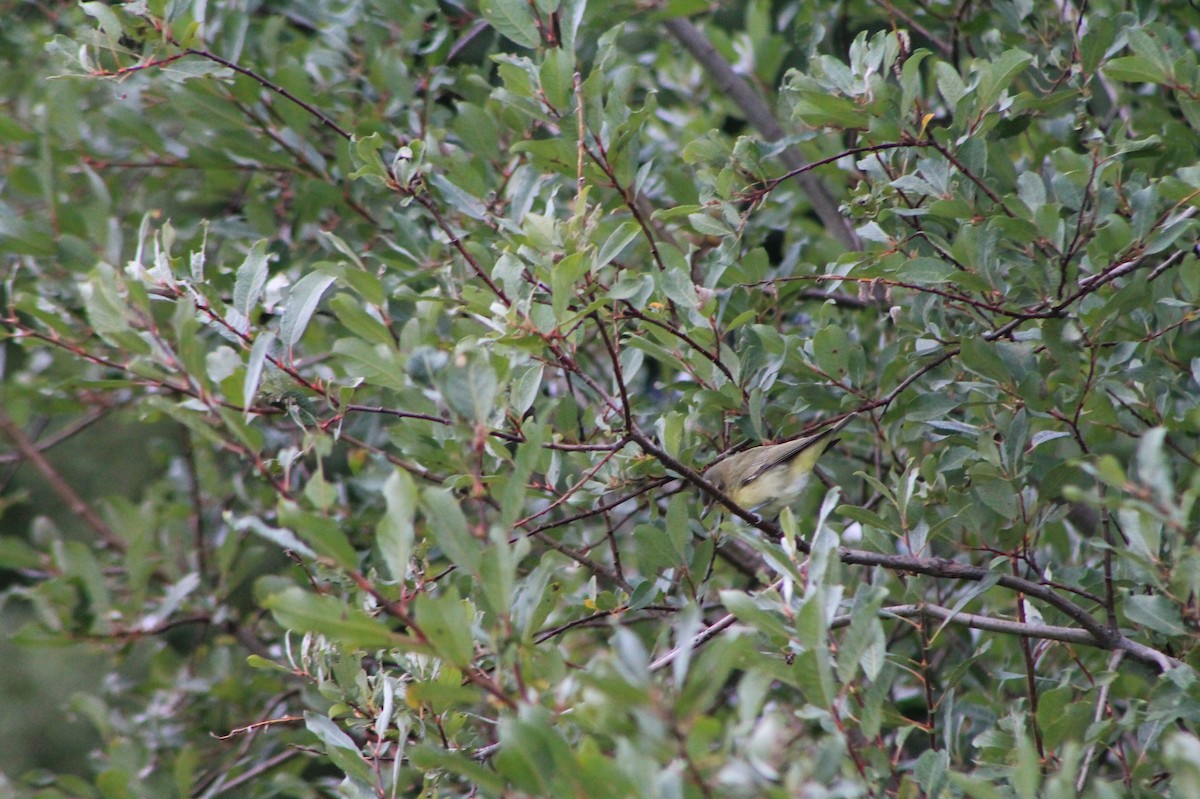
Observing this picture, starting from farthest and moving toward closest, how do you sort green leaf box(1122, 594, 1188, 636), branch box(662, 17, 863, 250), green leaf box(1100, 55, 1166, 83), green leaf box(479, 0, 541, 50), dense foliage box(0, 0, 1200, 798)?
1. branch box(662, 17, 863, 250)
2. green leaf box(479, 0, 541, 50)
3. green leaf box(1100, 55, 1166, 83)
4. green leaf box(1122, 594, 1188, 636)
5. dense foliage box(0, 0, 1200, 798)

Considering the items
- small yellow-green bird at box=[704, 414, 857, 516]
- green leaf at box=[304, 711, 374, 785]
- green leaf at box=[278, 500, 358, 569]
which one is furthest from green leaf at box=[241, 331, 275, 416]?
small yellow-green bird at box=[704, 414, 857, 516]

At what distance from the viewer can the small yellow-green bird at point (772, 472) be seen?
302 centimetres

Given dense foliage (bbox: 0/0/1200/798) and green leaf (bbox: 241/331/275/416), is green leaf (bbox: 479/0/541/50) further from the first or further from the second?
green leaf (bbox: 241/331/275/416)

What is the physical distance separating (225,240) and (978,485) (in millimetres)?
Result: 2556

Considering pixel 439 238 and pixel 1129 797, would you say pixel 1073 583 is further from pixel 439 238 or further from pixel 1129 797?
pixel 439 238

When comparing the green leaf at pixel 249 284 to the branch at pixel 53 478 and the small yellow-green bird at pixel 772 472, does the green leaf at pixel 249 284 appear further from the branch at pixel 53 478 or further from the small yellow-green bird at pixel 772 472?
the branch at pixel 53 478

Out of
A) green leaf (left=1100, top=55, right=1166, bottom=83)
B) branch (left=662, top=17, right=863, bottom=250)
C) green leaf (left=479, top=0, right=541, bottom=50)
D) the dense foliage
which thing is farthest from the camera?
branch (left=662, top=17, right=863, bottom=250)

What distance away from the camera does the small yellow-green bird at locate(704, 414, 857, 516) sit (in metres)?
3.02

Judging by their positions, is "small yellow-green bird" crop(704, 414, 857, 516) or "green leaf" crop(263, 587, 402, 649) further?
"small yellow-green bird" crop(704, 414, 857, 516)

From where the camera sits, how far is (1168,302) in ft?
7.13

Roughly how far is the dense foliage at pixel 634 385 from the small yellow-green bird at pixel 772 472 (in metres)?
0.10

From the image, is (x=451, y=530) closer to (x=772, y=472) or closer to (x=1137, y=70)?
(x=1137, y=70)

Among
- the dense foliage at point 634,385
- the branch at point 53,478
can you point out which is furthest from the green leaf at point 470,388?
the branch at point 53,478

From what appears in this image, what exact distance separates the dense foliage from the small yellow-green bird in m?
0.10
